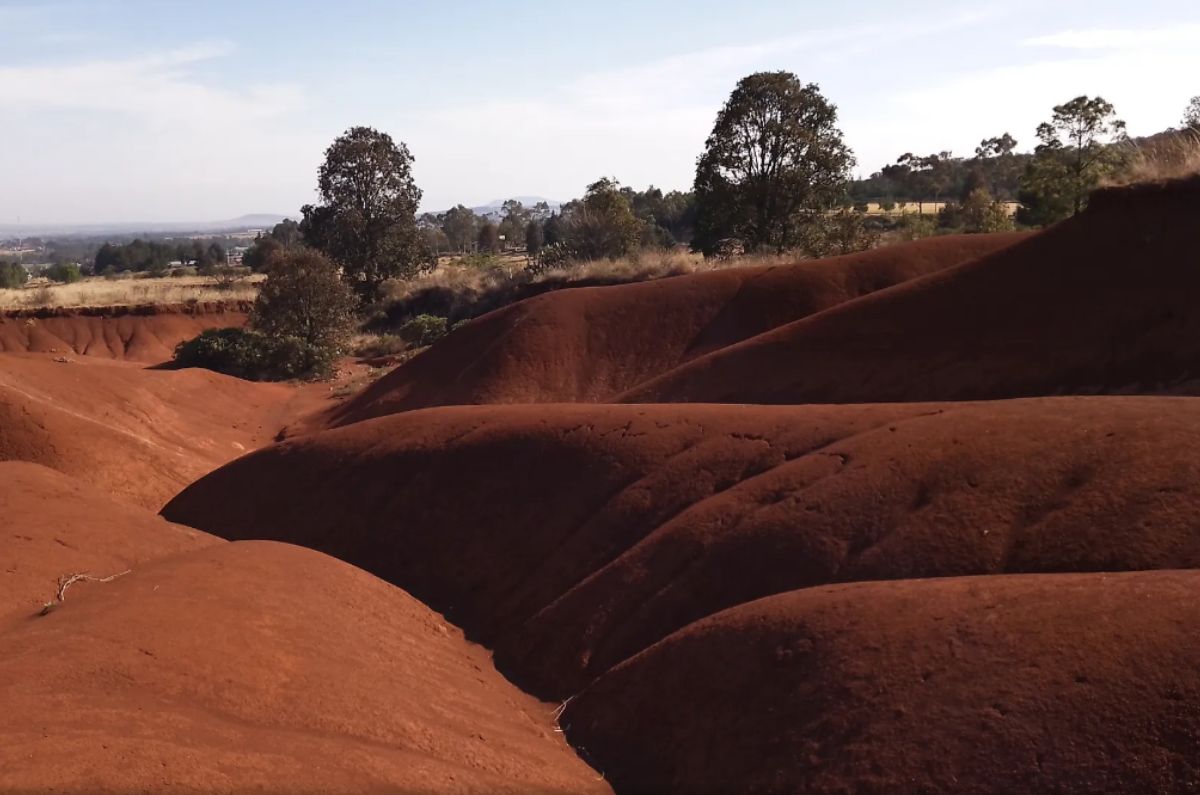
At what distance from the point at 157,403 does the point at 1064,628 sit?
24.5m

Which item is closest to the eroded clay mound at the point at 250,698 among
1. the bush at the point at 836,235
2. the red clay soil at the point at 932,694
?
the red clay soil at the point at 932,694

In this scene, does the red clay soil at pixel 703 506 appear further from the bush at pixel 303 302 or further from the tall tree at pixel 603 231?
the tall tree at pixel 603 231

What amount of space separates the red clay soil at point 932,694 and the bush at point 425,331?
30.7 metres

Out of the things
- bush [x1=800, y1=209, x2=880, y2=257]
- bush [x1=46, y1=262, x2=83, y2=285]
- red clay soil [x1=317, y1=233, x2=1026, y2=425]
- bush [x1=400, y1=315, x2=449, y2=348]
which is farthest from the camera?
bush [x1=46, y1=262, x2=83, y2=285]

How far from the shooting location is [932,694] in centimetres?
618

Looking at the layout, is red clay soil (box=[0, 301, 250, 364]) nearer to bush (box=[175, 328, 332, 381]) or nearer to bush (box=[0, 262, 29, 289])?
bush (box=[175, 328, 332, 381])

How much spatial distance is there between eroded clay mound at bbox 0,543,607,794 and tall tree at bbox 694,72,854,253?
80.5ft

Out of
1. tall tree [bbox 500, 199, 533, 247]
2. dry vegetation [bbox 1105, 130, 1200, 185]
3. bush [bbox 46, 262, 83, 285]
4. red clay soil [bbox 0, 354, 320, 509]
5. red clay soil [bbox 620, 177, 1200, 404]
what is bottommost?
red clay soil [bbox 0, 354, 320, 509]

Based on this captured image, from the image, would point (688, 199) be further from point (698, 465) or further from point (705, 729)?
point (705, 729)

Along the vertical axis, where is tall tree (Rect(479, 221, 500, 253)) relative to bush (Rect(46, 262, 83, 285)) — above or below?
above

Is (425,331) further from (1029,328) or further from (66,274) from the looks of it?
(66,274)

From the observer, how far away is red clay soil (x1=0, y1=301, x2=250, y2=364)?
41844 mm

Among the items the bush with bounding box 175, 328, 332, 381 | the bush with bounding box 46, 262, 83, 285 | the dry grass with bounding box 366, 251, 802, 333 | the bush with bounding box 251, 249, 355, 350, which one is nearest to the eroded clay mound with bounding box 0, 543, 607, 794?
the dry grass with bounding box 366, 251, 802, 333

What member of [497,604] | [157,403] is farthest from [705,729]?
[157,403]
